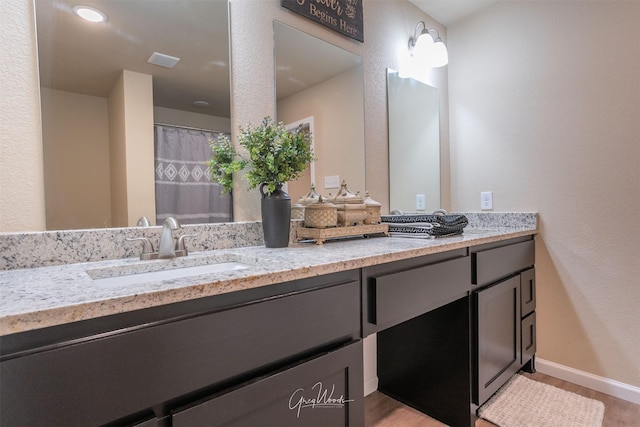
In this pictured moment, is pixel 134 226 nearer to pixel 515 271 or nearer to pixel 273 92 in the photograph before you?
pixel 273 92

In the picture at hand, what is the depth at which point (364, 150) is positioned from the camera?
186 cm

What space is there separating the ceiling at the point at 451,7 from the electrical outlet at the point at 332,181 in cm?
135

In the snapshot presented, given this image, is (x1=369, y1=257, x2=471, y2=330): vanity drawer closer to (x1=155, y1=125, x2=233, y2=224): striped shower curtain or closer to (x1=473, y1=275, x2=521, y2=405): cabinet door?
(x1=473, y1=275, x2=521, y2=405): cabinet door

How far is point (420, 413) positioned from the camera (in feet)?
5.46

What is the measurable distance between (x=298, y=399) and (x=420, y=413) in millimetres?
1185

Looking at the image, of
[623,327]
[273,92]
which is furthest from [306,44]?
[623,327]

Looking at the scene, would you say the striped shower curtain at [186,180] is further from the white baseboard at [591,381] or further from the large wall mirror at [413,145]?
the white baseboard at [591,381]

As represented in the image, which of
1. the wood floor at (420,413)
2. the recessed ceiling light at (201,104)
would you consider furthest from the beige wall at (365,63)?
the wood floor at (420,413)

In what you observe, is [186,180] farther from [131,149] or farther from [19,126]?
[19,126]

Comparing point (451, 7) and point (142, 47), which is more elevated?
point (451, 7)

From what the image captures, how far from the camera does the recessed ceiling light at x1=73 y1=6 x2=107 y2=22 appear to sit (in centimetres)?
104

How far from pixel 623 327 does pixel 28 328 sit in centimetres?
240

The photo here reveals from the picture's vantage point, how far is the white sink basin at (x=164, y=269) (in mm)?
908

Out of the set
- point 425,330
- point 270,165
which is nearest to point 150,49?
point 270,165
